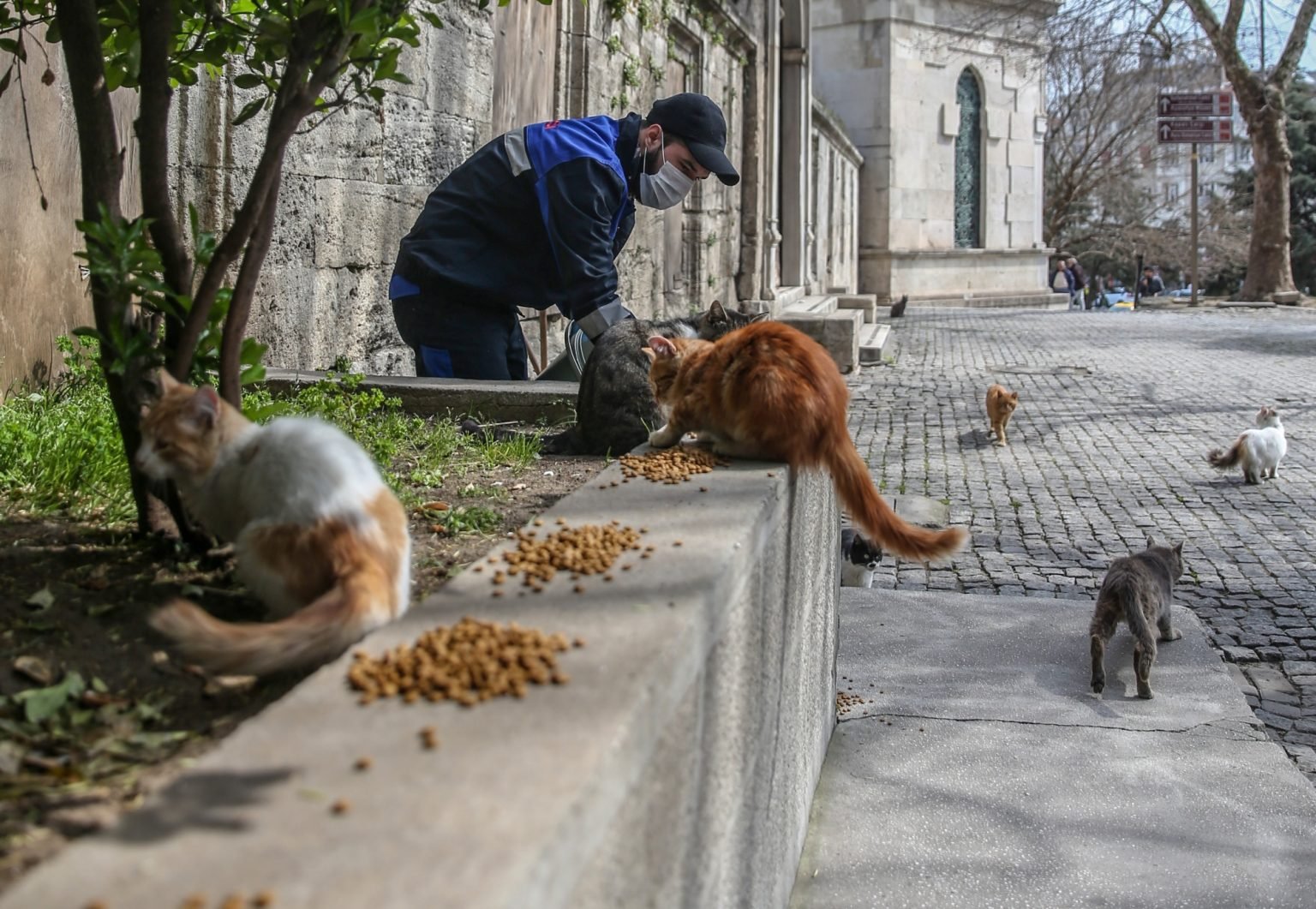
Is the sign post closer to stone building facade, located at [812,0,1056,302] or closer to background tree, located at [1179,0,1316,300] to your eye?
background tree, located at [1179,0,1316,300]

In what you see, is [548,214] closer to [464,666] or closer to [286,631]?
[286,631]

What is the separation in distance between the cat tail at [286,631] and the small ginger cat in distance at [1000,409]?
27.9 ft

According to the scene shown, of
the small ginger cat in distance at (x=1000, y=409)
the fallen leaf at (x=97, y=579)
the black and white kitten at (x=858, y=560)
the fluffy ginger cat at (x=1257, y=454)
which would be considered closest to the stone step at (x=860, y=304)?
the small ginger cat in distance at (x=1000, y=409)

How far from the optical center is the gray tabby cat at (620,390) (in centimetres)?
475

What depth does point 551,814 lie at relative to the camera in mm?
1327

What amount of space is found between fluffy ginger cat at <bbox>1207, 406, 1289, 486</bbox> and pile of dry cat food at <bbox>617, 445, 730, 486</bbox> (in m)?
6.19

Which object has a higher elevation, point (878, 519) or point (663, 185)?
point (663, 185)

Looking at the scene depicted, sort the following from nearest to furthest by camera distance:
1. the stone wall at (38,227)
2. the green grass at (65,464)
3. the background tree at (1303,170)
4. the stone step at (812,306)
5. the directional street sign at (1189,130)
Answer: the green grass at (65,464) → the stone wall at (38,227) → the stone step at (812,306) → the directional street sign at (1189,130) → the background tree at (1303,170)

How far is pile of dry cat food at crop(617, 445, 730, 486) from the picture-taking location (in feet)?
11.2

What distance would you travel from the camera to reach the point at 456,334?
598cm

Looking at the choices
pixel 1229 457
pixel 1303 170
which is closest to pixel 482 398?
pixel 1229 457

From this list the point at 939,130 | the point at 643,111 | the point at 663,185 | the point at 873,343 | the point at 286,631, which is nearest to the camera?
the point at 286,631

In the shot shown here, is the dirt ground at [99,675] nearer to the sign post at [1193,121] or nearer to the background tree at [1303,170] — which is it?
the sign post at [1193,121]

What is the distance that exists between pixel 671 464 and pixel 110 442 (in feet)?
6.28
